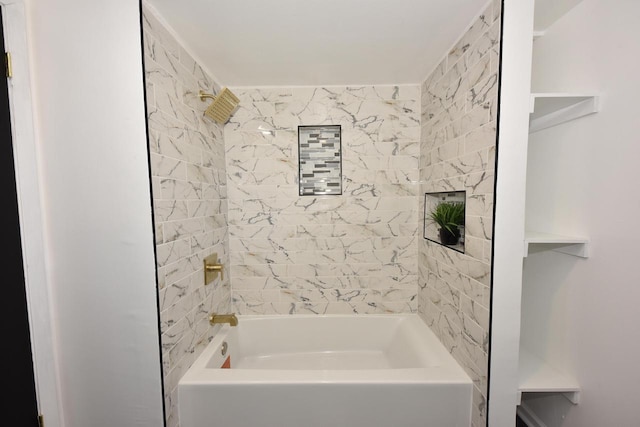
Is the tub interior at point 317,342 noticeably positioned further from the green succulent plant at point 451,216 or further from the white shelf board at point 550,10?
the white shelf board at point 550,10

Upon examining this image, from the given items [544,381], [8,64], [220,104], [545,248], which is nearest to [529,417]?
[544,381]

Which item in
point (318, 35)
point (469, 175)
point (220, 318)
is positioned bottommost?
point (220, 318)

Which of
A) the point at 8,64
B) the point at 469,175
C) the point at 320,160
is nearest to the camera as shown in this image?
the point at 8,64

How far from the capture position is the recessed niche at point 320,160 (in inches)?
76.5

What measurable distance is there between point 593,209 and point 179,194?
6.56 ft

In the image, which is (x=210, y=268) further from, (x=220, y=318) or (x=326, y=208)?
(x=326, y=208)

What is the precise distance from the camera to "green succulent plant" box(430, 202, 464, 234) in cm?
139

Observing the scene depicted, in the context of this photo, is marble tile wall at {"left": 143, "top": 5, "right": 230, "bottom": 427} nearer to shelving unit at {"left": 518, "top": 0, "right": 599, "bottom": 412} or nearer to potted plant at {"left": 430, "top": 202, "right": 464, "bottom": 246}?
potted plant at {"left": 430, "top": 202, "right": 464, "bottom": 246}

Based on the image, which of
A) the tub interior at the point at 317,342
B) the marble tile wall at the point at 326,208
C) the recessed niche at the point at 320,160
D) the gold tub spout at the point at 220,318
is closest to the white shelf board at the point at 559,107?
the marble tile wall at the point at 326,208

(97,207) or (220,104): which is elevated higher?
(220,104)

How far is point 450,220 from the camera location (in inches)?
56.6

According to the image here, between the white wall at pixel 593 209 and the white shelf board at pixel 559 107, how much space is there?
0.04m

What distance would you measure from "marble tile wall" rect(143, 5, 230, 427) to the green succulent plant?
1.47 metres

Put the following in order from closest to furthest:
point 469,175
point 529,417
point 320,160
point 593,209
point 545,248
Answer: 1. point 593,209
2. point 469,175
3. point 545,248
4. point 529,417
5. point 320,160
